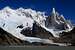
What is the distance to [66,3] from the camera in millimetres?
11930

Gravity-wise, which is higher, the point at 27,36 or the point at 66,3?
the point at 66,3

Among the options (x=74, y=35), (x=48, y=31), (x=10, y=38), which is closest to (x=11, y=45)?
(x=10, y=38)

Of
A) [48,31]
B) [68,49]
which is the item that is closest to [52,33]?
[48,31]

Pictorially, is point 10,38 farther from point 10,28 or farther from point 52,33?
point 52,33

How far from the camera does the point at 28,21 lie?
12164 mm

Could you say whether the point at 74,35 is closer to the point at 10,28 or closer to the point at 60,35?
the point at 60,35

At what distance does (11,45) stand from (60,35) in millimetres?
1735

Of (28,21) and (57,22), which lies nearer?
(57,22)

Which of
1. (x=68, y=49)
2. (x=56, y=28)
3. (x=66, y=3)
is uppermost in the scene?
(x=66, y=3)

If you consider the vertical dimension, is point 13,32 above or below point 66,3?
below

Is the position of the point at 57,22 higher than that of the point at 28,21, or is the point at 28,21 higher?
the point at 28,21

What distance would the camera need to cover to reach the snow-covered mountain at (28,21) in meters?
12.0

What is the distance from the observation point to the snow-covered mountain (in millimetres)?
11977

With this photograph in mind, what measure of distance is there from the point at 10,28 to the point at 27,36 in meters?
0.66
